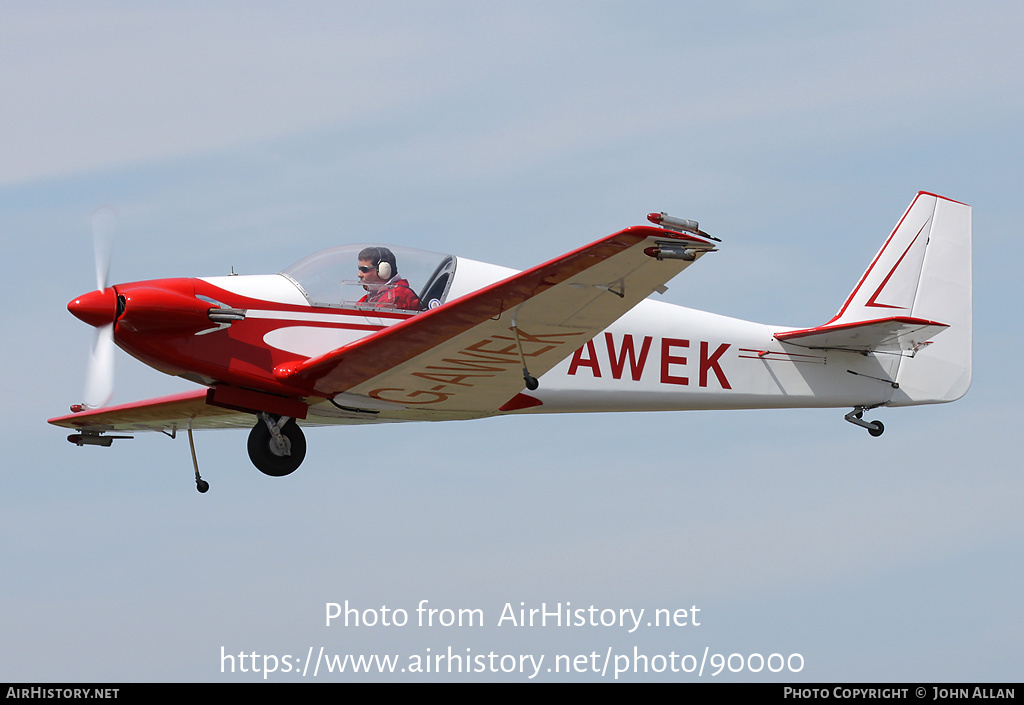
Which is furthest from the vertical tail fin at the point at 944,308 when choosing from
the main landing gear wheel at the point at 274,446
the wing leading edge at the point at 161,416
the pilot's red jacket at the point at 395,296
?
the wing leading edge at the point at 161,416

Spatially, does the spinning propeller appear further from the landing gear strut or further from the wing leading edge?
the landing gear strut

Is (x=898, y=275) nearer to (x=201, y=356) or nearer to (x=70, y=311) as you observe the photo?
(x=201, y=356)

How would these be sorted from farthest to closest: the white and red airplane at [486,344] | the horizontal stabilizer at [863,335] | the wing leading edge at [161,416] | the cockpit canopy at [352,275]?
the horizontal stabilizer at [863,335] < the wing leading edge at [161,416] < the cockpit canopy at [352,275] < the white and red airplane at [486,344]

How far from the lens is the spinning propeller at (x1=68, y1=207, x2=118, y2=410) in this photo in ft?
35.2

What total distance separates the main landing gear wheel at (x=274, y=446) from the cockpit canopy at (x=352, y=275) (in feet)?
3.97

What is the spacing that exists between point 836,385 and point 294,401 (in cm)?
607

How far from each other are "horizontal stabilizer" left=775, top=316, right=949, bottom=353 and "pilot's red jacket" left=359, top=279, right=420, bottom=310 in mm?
4251

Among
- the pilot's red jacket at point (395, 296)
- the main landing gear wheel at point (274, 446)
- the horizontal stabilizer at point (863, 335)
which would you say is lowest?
the main landing gear wheel at point (274, 446)

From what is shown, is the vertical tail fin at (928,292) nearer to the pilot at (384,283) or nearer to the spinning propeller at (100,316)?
the pilot at (384,283)

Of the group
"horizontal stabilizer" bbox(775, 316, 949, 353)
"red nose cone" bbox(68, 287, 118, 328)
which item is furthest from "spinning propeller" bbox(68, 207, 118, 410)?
"horizontal stabilizer" bbox(775, 316, 949, 353)

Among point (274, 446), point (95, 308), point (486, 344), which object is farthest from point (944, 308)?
point (95, 308)

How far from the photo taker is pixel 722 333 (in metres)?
13.2

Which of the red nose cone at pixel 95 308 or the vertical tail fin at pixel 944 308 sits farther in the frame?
the vertical tail fin at pixel 944 308

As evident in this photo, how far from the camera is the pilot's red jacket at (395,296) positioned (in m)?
11.7
